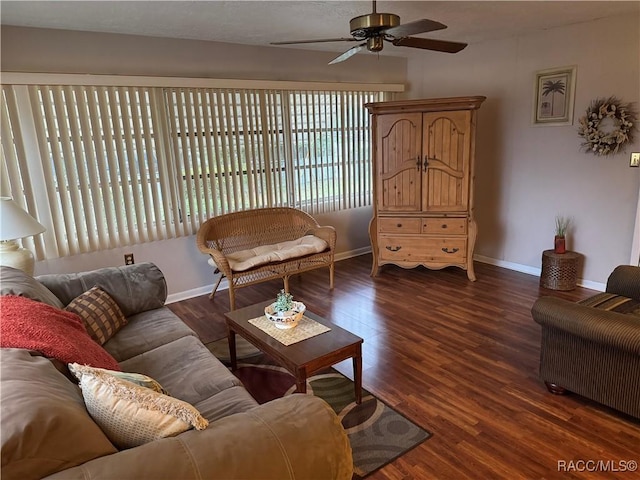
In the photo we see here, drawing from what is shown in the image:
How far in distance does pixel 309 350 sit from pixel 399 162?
272 centimetres

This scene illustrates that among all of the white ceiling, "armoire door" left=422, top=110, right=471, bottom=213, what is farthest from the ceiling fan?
"armoire door" left=422, top=110, right=471, bottom=213

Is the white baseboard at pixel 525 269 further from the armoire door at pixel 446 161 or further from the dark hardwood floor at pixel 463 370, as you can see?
the armoire door at pixel 446 161

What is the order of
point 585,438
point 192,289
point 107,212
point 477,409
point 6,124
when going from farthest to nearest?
point 192,289
point 107,212
point 6,124
point 477,409
point 585,438

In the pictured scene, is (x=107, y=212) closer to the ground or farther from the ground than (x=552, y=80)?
closer to the ground

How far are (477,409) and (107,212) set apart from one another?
3.17 m

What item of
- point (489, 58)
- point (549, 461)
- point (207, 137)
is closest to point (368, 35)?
point (207, 137)

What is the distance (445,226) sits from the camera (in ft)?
14.4

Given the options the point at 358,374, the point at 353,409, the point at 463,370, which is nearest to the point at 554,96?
the point at 463,370

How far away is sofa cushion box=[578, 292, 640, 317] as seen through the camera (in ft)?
8.21

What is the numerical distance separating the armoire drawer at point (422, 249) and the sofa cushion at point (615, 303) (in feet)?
5.77

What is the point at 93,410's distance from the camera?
129 centimetres

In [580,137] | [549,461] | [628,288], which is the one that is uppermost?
[580,137]

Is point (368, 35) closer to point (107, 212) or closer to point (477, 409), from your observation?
point (477, 409)

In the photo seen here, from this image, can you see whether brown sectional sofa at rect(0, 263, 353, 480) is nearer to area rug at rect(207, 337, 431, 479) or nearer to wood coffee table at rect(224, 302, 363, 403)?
wood coffee table at rect(224, 302, 363, 403)
